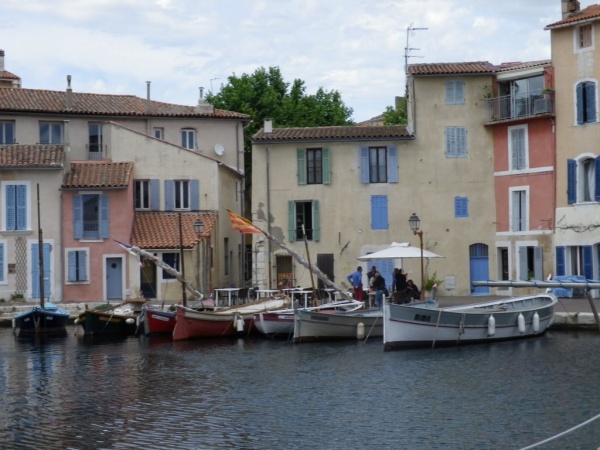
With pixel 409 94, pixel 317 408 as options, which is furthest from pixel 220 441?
pixel 409 94

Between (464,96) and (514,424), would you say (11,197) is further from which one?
(514,424)

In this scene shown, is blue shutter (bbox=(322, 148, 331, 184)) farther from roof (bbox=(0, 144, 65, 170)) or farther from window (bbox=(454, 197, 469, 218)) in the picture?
roof (bbox=(0, 144, 65, 170))

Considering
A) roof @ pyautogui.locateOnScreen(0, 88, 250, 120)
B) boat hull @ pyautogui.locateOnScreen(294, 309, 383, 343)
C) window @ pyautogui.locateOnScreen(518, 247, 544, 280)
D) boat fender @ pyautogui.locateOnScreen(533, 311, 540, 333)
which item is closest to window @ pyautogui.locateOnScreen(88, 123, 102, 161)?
roof @ pyautogui.locateOnScreen(0, 88, 250, 120)

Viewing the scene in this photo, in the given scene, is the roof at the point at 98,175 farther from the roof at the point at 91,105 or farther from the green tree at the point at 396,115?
the green tree at the point at 396,115

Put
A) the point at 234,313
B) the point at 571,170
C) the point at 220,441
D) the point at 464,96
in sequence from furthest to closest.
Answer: the point at 464,96 → the point at 571,170 → the point at 234,313 → the point at 220,441

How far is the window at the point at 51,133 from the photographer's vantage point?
5881cm

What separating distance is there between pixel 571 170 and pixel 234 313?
18089mm

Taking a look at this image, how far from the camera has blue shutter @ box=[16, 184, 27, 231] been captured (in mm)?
53031

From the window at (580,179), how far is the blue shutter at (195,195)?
60.0 feet

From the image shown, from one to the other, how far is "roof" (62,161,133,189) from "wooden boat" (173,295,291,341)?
1243 cm

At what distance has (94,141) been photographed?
60031 millimetres

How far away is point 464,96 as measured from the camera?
54.2m

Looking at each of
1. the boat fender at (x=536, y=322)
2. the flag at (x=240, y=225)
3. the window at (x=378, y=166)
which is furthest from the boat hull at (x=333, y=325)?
the window at (x=378, y=166)

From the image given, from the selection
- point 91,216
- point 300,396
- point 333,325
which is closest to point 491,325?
point 333,325
